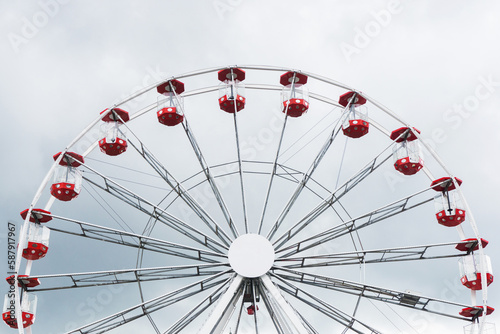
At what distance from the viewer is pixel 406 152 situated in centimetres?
2575

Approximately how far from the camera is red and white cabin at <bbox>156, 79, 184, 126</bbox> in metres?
26.0

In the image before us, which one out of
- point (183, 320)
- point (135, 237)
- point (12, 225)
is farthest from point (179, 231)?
point (12, 225)

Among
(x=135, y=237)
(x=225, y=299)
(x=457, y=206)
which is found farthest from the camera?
(x=457, y=206)

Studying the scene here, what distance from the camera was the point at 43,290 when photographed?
78.1 feet

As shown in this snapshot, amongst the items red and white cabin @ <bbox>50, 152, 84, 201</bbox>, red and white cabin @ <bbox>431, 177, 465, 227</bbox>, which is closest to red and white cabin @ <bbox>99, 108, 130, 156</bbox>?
red and white cabin @ <bbox>50, 152, 84, 201</bbox>

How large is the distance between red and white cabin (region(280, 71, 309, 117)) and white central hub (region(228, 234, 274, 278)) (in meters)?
5.81

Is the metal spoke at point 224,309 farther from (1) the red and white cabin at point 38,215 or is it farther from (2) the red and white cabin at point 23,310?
(1) the red and white cabin at point 38,215

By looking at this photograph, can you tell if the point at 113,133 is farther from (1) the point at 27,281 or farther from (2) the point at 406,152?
(2) the point at 406,152

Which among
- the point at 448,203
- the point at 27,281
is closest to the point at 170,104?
the point at 27,281

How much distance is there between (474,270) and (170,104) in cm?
1312

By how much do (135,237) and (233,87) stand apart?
287 inches

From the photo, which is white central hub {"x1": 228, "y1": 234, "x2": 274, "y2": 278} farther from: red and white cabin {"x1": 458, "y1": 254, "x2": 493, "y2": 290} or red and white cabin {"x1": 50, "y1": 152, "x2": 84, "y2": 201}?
red and white cabin {"x1": 458, "y1": 254, "x2": 493, "y2": 290}

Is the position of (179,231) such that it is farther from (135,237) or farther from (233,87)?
(233,87)

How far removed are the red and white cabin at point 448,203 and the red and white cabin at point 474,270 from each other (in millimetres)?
1464
